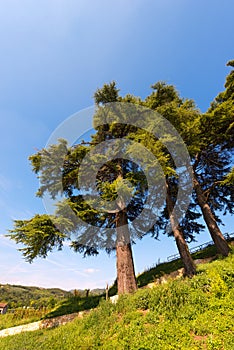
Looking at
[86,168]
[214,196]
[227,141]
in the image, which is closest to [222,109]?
[227,141]

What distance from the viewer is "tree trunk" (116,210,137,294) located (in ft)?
29.7

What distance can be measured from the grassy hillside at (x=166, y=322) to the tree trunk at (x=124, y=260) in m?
1.09

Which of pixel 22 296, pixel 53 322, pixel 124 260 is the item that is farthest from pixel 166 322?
pixel 22 296

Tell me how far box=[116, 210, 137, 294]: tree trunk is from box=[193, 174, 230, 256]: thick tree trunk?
239 inches

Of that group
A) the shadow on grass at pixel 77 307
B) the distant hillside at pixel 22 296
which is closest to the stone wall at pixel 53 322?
the shadow on grass at pixel 77 307

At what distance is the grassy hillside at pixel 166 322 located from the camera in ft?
15.4

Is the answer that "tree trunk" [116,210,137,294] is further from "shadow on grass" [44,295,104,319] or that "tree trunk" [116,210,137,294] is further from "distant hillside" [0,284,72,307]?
"distant hillside" [0,284,72,307]

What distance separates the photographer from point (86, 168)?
36.0 feet

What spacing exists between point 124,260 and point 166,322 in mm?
4253

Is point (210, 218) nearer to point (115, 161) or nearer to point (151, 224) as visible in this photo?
point (151, 224)

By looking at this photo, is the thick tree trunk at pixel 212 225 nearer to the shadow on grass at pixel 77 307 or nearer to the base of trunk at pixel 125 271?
the base of trunk at pixel 125 271

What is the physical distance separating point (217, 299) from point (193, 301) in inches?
28.7

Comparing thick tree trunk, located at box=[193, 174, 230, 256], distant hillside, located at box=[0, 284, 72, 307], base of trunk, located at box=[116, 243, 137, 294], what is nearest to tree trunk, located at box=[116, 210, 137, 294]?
base of trunk, located at box=[116, 243, 137, 294]

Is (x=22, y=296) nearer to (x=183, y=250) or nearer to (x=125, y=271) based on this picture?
(x=125, y=271)
